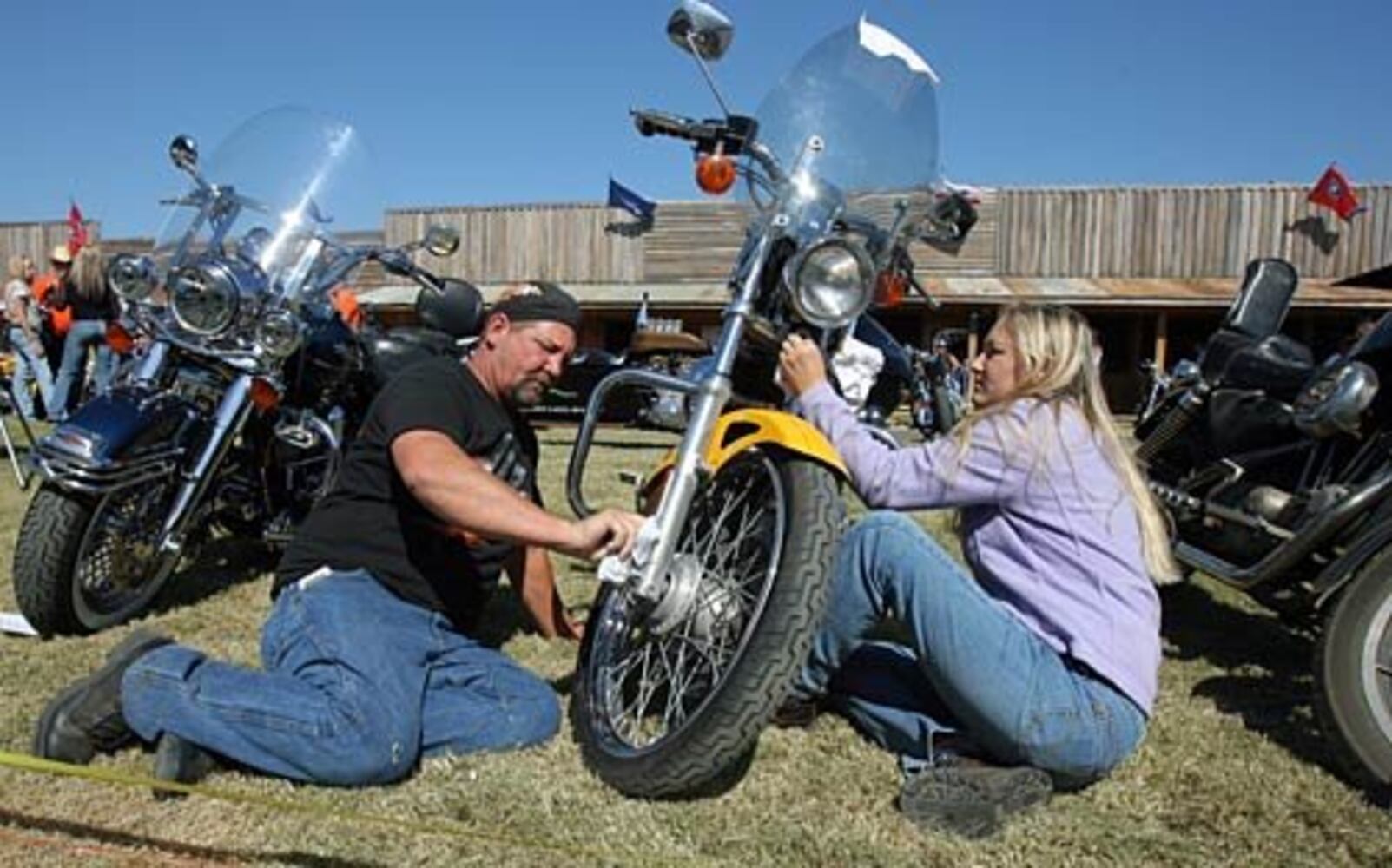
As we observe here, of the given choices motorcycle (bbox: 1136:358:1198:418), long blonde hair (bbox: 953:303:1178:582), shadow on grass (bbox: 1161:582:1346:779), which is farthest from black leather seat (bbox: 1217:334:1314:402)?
long blonde hair (bbox: 953:303:1178:582)

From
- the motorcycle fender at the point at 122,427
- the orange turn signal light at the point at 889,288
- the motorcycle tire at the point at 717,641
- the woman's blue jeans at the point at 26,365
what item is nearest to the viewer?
the motorcycle tire at the point at 717,641

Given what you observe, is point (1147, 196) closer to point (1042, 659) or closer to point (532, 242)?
point (532, 242)

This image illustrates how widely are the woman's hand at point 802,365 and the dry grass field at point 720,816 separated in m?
0.91

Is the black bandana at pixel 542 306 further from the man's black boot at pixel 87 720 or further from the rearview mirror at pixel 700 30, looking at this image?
the man's black boot at pixel 87 720

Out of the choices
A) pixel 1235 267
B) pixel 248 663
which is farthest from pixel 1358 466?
pixel 1235 267

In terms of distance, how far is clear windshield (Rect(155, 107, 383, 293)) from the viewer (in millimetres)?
4078

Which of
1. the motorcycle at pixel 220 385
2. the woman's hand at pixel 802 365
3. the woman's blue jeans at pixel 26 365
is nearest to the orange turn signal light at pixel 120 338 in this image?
the motorcycle at pixel 220 385

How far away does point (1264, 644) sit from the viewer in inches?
163

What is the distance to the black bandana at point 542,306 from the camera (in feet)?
9.69

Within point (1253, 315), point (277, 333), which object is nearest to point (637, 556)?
point (277, 333)

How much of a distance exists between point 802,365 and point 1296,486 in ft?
6.66

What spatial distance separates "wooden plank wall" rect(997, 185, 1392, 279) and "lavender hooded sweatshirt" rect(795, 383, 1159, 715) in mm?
22180

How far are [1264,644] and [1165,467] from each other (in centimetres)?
80

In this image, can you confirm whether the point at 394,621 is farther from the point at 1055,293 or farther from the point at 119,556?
the point at 1055,293
